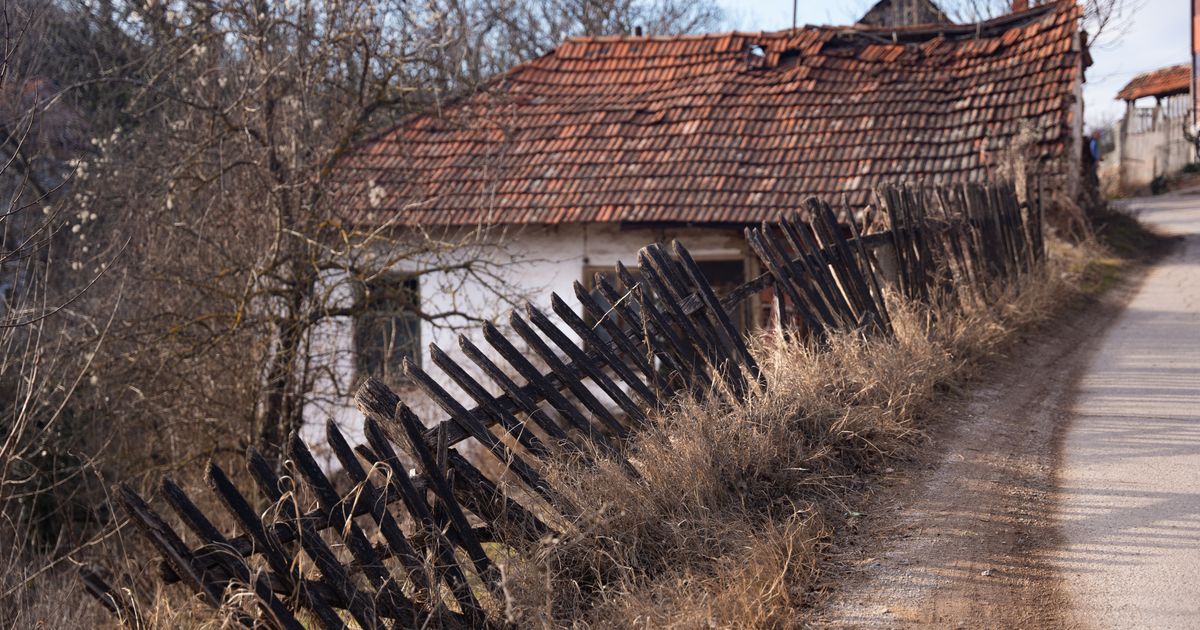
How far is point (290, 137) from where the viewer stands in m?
8.81

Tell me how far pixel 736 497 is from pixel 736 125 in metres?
9.88

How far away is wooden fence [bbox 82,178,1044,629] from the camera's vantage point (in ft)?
10.4

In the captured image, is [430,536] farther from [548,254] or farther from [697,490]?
[548,254]

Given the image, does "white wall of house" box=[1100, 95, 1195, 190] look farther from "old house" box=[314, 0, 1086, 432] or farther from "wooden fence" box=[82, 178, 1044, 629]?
"wooden fence" box=[82, 178, 1044, 629]

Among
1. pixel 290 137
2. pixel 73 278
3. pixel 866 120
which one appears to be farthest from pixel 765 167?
pixel 73 278

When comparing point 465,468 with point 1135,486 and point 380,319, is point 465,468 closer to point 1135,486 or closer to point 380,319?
point 1135,486

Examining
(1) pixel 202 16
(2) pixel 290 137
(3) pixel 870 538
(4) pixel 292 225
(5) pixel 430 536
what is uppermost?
(1) pixel 202 16

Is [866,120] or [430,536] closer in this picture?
[430,536]

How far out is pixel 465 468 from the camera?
3777mm

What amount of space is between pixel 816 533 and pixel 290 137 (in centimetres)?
650

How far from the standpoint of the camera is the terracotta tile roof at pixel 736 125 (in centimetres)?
1219

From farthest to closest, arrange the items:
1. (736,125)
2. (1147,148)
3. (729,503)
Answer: (1147,148) < (736,125) < (729,503)

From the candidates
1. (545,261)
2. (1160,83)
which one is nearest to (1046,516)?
(545,261)

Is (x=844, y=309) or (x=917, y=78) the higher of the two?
(x=917, y=78)
